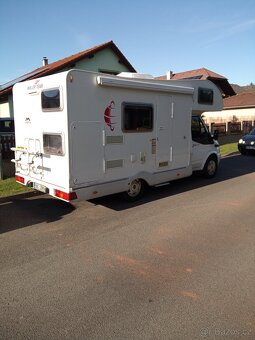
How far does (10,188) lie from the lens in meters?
7.87

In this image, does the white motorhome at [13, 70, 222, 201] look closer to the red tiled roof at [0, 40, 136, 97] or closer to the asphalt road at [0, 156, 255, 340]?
the asphalt road at [0, 156, 255, 340]

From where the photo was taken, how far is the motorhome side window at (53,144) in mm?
5777

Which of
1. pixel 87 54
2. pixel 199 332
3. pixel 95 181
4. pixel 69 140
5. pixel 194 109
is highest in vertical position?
pixel 87 54

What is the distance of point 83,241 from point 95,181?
1.48m

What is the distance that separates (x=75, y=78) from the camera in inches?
217

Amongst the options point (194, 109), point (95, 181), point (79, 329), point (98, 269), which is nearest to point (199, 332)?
point (79, 329)

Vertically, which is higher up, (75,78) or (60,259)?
(75,78)

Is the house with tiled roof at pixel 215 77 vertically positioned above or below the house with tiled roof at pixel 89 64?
above

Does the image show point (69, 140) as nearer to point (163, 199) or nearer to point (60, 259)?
point (60, 259)

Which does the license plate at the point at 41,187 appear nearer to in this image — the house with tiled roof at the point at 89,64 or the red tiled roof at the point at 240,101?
the house with tiled roof at the point at 89,64

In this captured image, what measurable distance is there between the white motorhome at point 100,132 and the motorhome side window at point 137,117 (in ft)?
0.07

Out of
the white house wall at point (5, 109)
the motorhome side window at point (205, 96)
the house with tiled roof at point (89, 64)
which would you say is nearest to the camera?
the motorhome side window at point (205, 96)

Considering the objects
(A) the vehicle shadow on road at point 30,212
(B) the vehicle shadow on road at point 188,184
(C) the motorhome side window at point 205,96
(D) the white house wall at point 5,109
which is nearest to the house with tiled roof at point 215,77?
(D) the white house wall at point 5,109

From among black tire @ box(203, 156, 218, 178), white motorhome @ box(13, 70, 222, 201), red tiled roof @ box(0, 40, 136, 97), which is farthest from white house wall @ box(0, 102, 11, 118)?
black tire @ box(203, 156, 218, 178)
